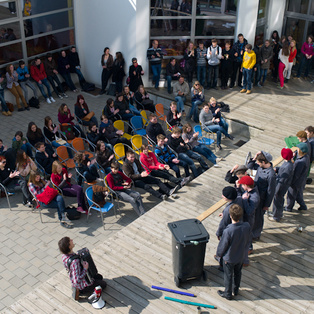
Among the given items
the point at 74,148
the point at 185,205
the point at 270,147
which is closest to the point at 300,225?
the point at 185,205

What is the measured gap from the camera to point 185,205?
8969 millimetres

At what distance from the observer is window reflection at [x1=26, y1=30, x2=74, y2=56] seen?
14266 mm

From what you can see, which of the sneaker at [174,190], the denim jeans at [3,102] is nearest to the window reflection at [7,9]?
the denim jeans at [3,102]

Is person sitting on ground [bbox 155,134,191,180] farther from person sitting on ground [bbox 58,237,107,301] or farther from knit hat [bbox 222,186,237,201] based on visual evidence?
person sitting on ground [bbox 58,237,107,301]

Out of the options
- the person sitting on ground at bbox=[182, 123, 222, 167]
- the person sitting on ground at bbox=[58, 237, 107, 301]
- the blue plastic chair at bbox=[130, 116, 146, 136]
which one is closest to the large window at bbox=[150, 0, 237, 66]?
the blue plastic chair at bbox=[130, 116, 146, 136]

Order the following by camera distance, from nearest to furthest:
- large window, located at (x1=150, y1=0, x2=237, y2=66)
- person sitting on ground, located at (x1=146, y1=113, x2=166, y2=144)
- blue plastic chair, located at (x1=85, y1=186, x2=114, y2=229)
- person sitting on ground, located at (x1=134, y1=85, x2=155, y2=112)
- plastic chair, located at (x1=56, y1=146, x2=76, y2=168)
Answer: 1. blue plastic chair, located at (x1=85, y1=186, x2=114, y2=229)
2. plastic chair, located at (x1=56, y1=146, x2=76, y2=168)
3. person sitting on ground, located at (x1=146, y1=113, x2=166, y2=144)
4. person sitting on ground, located at (x1=134, y1=85, x2=155, y2=112)
5. large window, located at (x1=150, y1=0, x2=237, y2=66)

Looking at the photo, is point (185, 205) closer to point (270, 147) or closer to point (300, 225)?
point (300, 225)

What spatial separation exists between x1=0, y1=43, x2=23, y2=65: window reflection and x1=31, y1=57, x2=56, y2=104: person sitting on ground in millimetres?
555

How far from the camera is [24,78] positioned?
45.0 feet

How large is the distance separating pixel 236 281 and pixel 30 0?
11.0 meters

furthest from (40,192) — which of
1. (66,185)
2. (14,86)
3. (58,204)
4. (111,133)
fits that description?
(14,86)

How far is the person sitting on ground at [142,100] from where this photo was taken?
43.3 ft

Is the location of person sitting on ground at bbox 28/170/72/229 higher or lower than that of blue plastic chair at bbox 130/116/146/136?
lower

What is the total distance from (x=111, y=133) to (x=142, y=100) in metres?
2.26
